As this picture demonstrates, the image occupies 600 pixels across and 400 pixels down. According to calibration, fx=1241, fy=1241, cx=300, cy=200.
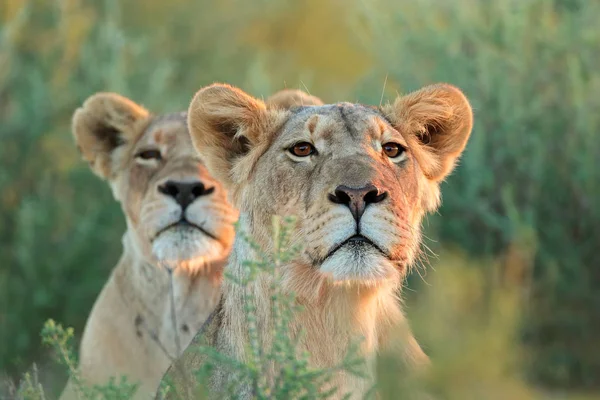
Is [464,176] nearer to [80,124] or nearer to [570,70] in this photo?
[570,70]

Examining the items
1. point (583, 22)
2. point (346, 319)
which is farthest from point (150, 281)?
point (583, 22)

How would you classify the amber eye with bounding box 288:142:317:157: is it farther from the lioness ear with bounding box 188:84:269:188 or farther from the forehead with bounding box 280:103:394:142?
the lioness ear with bounding box 188:84:269:188

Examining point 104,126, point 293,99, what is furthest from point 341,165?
point 104,126

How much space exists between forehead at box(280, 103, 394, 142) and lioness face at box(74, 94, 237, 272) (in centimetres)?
108

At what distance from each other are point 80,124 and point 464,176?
298 cm

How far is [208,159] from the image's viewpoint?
4.57 meters

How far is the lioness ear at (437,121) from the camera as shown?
4637 millimetres

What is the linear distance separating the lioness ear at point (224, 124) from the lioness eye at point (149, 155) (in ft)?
4.64

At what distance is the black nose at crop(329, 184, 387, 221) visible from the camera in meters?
3.84

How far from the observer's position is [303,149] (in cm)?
429

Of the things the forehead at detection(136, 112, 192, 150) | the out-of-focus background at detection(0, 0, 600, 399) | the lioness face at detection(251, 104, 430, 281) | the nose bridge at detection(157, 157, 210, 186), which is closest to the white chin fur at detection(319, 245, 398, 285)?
the lioness face at detection(251, 104, 430, 281)

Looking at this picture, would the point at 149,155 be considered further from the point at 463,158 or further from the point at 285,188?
the point at 463,158

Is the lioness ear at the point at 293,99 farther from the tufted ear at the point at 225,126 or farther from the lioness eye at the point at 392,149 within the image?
the lioness eye at the point at 392,149

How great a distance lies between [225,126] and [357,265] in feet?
3.38
